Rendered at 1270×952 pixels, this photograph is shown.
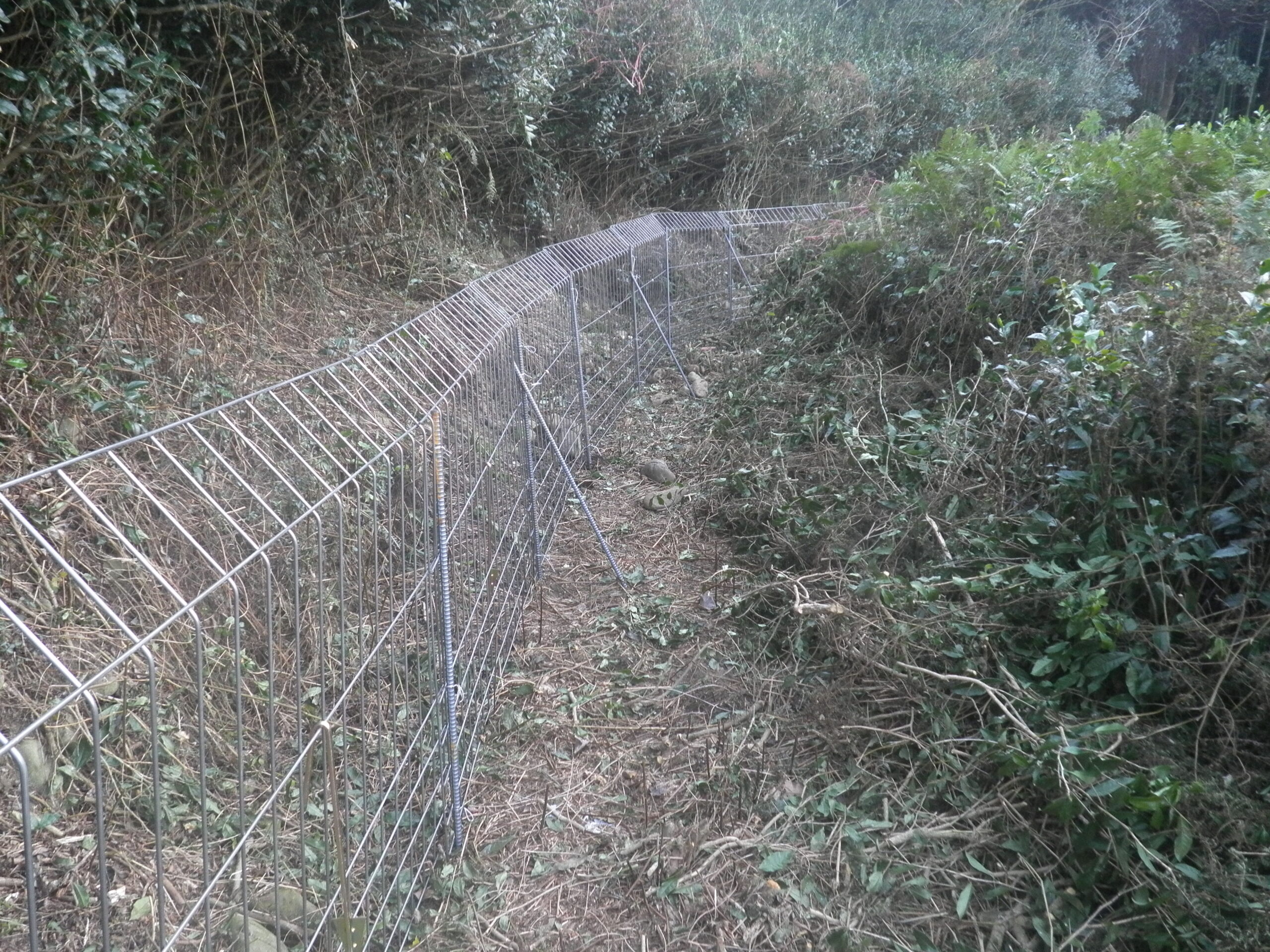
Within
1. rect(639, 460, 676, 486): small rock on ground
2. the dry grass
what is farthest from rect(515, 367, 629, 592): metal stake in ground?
rect(639, 460, 676, 486): small rock on ground

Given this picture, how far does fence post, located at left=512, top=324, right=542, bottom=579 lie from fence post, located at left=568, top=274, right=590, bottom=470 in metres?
1.03

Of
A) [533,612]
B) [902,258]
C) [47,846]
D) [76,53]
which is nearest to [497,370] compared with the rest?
[533,612]

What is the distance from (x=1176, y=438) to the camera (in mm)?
3338

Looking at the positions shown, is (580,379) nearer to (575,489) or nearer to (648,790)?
(575,489)

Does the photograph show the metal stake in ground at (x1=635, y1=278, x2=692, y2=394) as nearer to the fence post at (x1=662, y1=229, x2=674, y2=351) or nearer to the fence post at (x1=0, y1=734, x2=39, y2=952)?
the fence post at (x1=662, y1=229, x2=674, y2=351)

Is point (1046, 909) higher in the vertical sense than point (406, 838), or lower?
lower

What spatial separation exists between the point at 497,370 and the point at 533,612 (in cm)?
119

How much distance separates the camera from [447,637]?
274 cm

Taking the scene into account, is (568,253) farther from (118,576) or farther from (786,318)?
(118,576)

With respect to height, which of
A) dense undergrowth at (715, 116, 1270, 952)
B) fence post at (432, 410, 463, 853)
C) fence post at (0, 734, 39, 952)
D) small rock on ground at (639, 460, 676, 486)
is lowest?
small rock on ground at (639, 460, 676, 486)

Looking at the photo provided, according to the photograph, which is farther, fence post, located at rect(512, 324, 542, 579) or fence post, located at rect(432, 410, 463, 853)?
fence post, located at rect(512, 324, 542, 579)

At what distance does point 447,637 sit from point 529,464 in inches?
62.2

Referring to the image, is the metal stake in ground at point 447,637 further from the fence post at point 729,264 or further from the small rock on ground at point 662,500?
the fence post at point 729,264

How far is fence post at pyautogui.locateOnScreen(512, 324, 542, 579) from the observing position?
4.21m
